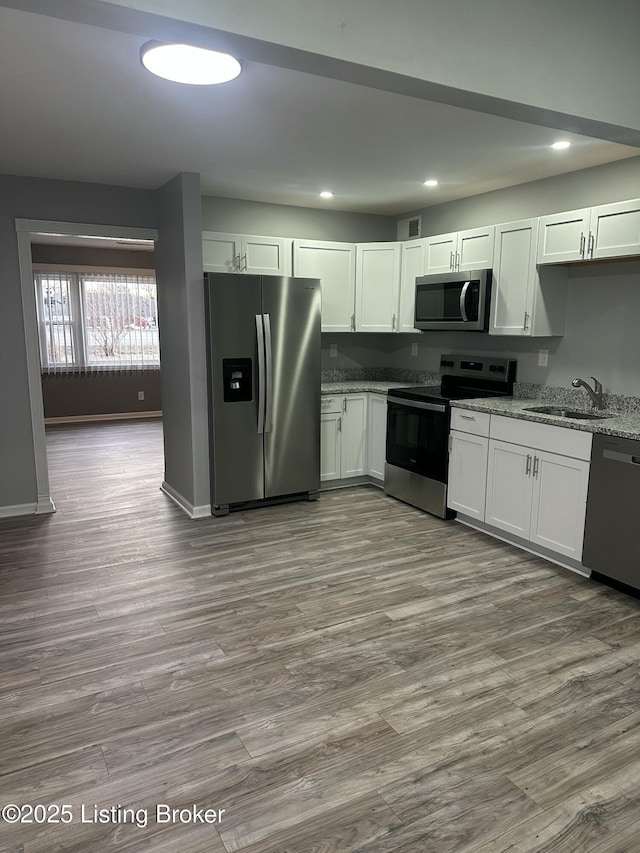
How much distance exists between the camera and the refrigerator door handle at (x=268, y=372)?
434 cm

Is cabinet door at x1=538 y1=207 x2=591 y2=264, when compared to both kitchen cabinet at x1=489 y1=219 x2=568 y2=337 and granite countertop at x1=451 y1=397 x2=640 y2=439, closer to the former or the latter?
kitchen cabinet at x1=489 y1=219 x2=568 y2=337

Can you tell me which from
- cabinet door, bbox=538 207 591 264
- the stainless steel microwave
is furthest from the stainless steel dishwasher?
the stainless steel microwave

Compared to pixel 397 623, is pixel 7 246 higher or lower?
higher

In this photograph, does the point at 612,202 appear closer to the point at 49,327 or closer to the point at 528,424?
the point at 528,424

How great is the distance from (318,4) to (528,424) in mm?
2706

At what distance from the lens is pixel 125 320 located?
8.77 metres

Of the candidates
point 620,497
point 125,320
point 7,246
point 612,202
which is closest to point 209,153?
point 7,246

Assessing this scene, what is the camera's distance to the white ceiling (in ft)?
7.64

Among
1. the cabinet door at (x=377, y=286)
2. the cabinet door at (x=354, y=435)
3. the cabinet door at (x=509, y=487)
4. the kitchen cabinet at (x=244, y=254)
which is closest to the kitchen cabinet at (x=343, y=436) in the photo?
the cabinet door at (x=354, y=435)

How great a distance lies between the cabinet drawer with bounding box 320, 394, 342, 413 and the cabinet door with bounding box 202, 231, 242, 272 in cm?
128

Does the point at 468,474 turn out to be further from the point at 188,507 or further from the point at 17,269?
the point at 17,269

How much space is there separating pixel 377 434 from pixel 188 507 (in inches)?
69.0

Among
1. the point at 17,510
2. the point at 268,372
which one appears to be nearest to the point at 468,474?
the point at 268,372

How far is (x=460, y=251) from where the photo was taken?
447cm
